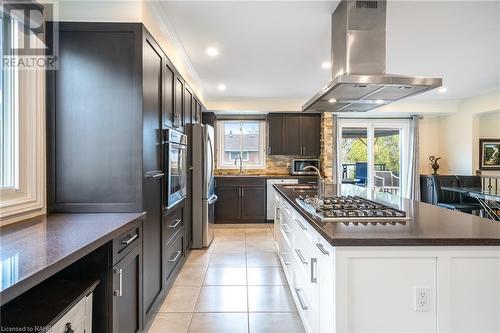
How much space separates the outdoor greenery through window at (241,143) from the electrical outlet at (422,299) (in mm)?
5156

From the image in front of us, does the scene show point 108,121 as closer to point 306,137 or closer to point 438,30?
point 438,30

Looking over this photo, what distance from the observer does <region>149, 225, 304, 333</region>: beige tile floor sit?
220 cm

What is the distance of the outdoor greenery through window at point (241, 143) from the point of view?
6406mm

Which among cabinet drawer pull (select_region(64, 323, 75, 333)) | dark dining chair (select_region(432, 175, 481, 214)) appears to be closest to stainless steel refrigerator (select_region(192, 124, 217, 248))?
cabinet drawer pull (select_region(64, 323, 75, 333))

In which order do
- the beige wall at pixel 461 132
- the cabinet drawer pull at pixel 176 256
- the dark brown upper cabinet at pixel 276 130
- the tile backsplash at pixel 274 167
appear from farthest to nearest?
1. the tile backsplash at pixel 274 167
2. the dark brown upper cabinet at pixel 276 130
3. the beige wall at pixel 461 132
4. the cabinet drawer pull at pixel 176 256

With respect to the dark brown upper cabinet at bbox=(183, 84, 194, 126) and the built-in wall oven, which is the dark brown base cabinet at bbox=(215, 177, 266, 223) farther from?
the built-in wall oven

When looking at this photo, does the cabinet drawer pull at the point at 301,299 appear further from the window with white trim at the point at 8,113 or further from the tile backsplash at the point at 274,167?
the tile backsplash at the point at 274,167

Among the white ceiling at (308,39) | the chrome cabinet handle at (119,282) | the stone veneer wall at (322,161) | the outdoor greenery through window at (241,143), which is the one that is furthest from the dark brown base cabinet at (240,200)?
the chrome cabinet handle at (119,282)

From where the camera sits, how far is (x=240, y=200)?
573 centimetres

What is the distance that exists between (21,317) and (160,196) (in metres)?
1.30

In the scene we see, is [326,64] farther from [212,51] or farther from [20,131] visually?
[20,131]

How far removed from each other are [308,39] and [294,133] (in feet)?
10.1

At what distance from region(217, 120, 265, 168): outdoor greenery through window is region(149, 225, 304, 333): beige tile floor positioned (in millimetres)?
2732

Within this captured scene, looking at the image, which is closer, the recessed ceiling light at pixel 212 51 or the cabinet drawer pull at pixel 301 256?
the cabinet drawer pull at pixel 301 256
